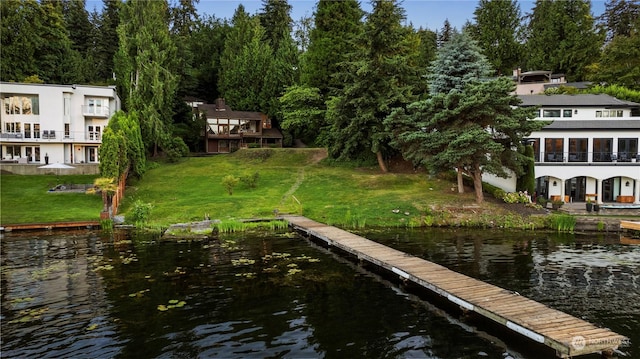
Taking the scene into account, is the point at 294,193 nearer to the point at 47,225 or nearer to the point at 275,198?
the point at 275,198

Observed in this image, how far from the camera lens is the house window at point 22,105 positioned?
55281mm

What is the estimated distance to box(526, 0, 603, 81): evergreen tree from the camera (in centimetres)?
8069

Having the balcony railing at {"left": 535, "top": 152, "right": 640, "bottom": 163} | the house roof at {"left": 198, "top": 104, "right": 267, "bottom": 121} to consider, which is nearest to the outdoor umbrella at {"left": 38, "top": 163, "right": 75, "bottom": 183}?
the house roof at {"left": 198, "top": 104, "right": 267, "bottom": 121}

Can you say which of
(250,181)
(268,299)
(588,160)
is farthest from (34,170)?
(588,160)

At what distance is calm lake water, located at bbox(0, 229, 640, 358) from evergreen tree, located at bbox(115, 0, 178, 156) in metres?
31.3

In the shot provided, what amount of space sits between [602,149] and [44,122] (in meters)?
67.2

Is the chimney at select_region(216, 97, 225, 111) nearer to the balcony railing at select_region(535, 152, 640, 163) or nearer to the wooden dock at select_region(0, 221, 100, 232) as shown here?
the wooden dock at select_region(0, 221, 100, 232)

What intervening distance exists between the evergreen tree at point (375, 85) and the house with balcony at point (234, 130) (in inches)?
1031

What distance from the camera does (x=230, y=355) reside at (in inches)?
464

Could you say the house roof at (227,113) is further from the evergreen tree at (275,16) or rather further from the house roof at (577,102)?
the house roof at (577,102)

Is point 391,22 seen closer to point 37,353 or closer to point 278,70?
point 278,70

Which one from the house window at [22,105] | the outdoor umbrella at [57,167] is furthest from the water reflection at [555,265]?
the house window at [22,105]

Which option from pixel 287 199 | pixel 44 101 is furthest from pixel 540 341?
pixel 44 101

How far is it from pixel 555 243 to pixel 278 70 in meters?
58.1
